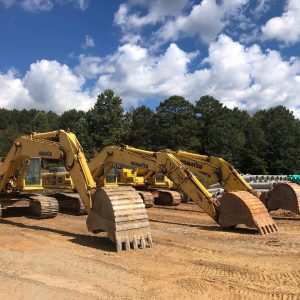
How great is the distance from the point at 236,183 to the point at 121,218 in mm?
6370

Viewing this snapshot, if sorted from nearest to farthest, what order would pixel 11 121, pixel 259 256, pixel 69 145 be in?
pixel 259 256
pixel 69 145
pixel 11 121

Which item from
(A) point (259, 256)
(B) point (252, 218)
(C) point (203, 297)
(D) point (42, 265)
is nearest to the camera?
(C) point (203, 297)

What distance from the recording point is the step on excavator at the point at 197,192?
11.3m

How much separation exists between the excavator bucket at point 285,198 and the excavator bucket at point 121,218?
6704 millimetres

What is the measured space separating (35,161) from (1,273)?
973 cm

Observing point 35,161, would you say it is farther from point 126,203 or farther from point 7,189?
point 126,203

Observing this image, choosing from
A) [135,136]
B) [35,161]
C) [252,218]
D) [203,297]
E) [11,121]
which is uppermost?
[11,121]

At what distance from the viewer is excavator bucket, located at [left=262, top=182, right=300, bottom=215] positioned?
14133 mm

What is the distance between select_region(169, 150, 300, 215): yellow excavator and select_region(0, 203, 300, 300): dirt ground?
2501 mm

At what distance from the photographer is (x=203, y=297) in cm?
587

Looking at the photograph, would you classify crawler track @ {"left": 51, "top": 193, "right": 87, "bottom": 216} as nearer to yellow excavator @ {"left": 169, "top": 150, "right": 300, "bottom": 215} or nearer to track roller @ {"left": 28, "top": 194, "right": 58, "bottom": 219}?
track roller @ {"left": 28, "top": 194, "right": 58, "bottom": 219}

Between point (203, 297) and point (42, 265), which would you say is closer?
point (203, 297)

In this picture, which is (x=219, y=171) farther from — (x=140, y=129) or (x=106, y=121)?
(x=140, y=129)

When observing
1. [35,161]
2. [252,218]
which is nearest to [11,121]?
[35,161]
